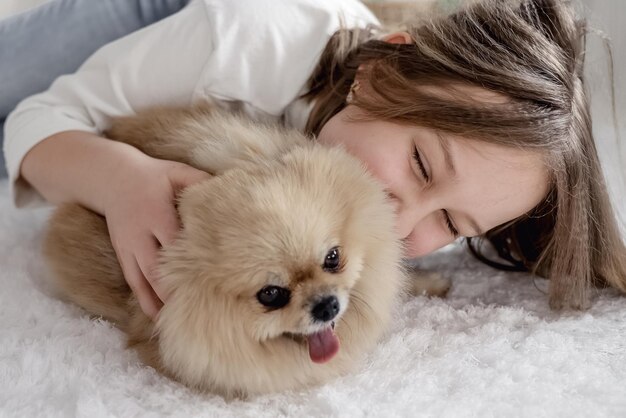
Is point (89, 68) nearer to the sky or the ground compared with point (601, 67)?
nearer to the sky

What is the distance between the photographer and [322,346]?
962 millimetres

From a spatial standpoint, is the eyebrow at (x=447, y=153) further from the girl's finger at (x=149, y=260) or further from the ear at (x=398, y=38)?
the girl's finger at (x=149, y=260)

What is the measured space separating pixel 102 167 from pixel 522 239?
1.03 meters

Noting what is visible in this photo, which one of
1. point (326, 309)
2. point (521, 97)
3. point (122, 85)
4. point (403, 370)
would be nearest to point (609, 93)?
point (521, 97)

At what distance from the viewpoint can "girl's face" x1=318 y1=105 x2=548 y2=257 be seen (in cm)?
118

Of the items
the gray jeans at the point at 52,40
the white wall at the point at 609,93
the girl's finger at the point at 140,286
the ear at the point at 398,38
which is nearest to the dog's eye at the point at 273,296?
the girl's finger at the point at 140,286

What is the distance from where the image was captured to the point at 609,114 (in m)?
1.62

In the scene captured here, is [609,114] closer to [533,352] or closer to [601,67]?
[601,67]

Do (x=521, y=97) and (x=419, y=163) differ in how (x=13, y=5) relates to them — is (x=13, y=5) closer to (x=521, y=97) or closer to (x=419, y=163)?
(x=419, y=163)

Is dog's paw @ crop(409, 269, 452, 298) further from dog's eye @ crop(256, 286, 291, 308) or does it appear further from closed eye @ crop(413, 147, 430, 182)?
dog's eye @ crop(256, 286, 291, 308)

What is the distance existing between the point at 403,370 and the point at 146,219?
1.65 ft

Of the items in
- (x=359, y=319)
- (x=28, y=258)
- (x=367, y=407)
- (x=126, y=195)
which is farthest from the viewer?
(x=28, y=258)

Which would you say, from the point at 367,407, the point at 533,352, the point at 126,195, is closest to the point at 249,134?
the point at 126,195

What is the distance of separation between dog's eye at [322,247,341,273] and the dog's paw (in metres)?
0.49
